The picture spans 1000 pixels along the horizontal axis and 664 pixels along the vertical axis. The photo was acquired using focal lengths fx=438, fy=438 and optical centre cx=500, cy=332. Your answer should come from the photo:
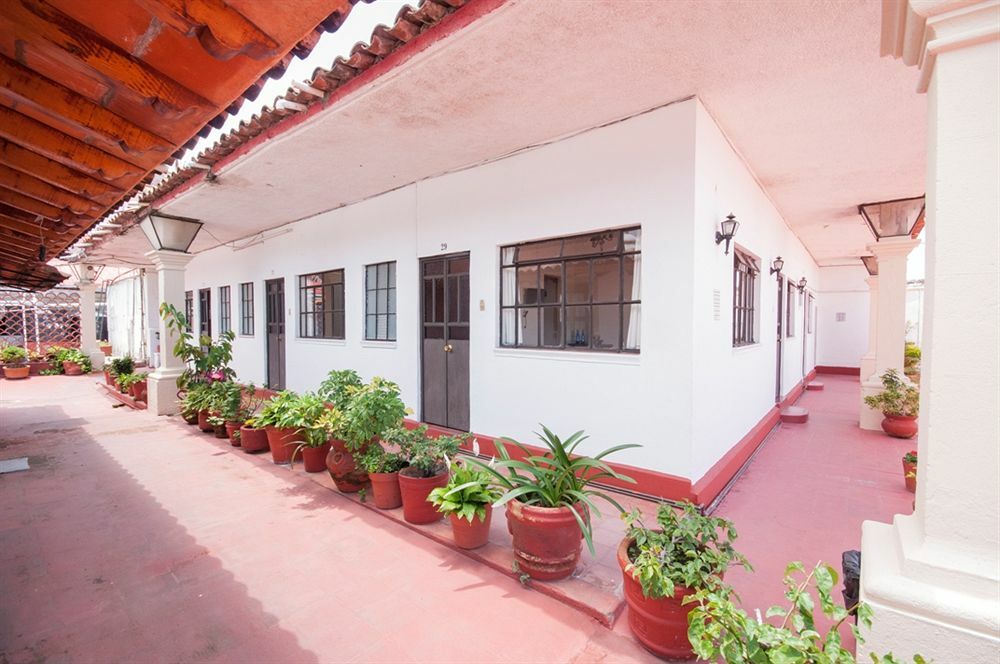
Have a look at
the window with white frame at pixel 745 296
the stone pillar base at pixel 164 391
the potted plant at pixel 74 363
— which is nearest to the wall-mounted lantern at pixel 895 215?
the window with white frame at pixel 745 296

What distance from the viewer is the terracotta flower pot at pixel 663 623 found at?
6.47 feet

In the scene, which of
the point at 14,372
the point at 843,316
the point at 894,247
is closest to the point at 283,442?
the point at 894,247

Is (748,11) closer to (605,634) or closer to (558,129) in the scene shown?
(558,129)

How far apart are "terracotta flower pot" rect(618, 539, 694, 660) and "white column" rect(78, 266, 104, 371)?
1671cm

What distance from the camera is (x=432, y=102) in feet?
11.4

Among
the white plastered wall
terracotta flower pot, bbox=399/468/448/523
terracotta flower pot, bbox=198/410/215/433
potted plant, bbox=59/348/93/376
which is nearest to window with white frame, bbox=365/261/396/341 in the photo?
terracotta flower pot, bbox=198/410/215/433

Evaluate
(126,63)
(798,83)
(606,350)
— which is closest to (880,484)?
(606,350)

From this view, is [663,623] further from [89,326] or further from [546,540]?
[89,326]

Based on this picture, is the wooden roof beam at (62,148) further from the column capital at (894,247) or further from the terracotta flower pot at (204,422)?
the column capital at (894,247)

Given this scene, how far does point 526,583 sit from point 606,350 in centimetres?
212

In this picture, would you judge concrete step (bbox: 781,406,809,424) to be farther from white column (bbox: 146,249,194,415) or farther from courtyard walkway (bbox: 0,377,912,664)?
white column (bbox: 146,249,194,415)

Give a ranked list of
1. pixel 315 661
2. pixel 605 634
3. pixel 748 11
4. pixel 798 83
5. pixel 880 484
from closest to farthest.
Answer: pixel 315 661, pixel 605 634, pixel 748 11, pixel 798 83, pixel 880 484

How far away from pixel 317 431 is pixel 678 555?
11.0 ft

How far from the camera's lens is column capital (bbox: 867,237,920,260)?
6164 mm
